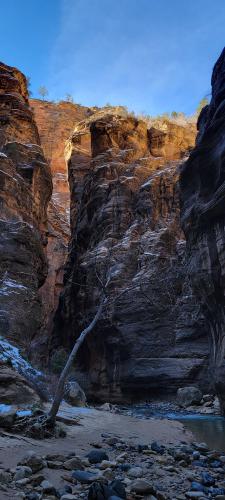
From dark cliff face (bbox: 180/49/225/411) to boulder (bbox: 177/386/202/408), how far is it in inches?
407

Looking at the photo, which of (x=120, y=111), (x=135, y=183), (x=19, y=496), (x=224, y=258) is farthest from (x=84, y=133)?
(x=19, y=496)

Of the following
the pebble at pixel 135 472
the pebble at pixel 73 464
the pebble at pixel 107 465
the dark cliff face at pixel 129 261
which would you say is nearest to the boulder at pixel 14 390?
the pebble at pixel 107 465

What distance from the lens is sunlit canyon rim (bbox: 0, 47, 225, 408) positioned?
2150cm

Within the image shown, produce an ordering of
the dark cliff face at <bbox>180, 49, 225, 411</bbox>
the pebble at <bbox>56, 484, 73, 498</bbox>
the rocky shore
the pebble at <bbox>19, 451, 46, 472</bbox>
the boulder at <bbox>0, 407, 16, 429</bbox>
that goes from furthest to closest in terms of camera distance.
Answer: the dark cliff face at <bbox>180, 49, 225, 411</bbox>, the boulder at <bbox>0, 407, 16, 429</bbox>, the pebble at <bbox>19, 451, 46, 472</bbox>, the rocky shore, the pebble at <bbox>56, 484, 73, 498</bbox>

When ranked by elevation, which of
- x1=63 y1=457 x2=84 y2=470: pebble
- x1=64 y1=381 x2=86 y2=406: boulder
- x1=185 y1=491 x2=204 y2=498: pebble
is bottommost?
x1=64 y1=381 x2=86 y2=406: boulder

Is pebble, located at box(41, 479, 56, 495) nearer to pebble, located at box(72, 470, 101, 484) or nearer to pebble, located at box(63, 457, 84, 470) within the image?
pebble, located at box(72, 470, 101, 484)

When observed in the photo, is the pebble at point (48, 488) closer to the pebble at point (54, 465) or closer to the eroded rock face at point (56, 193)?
the pebble at point (54, 465)

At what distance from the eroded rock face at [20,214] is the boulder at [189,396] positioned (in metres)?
12.5

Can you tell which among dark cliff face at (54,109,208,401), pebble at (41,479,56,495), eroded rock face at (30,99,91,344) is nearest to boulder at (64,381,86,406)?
dark cliff face at (54,109,208,401)

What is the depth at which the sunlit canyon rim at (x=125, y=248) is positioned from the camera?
21.5m

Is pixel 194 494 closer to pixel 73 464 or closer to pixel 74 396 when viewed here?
pixel 73 464

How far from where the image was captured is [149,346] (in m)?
40.8

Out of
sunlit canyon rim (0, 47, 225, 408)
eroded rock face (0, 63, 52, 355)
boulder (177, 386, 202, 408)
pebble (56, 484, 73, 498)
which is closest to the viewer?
pebble (56, 484, 73, 498)

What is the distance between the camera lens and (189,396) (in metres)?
31.9
